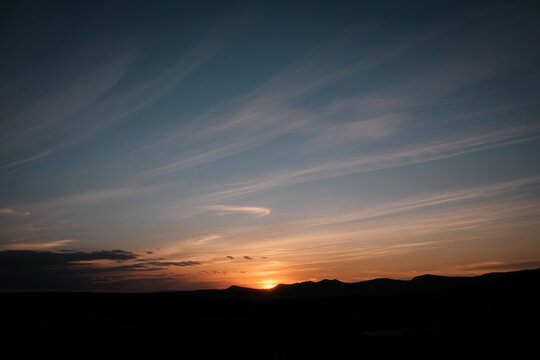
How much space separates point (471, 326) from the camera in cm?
2623

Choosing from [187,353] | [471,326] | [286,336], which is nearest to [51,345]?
[187,353]

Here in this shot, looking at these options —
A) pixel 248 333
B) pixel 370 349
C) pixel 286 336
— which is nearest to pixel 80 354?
pixel 248 333

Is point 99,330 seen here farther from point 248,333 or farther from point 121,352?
point 248,333

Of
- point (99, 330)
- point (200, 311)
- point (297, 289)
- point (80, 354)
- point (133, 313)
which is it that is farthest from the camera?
point (297, 289)

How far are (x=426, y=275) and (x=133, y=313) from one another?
477ft

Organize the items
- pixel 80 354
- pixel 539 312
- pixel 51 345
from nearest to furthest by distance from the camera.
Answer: pixel 80 354
pixel 51 345
pixel 539 312

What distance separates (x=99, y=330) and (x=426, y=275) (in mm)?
154431

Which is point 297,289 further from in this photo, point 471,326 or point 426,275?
point 471,326

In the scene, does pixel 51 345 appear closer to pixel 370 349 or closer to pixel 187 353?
pixel 187 353

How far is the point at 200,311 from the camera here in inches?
1703

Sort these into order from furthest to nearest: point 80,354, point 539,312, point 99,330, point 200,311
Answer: point 200,311 → point 539,312 → point 99,330 → point 80,354

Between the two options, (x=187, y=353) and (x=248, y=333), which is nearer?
(x=187, y=353)

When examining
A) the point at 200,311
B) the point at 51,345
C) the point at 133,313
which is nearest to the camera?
the point at 51,345

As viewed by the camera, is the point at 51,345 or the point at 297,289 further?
the point at 297,289
